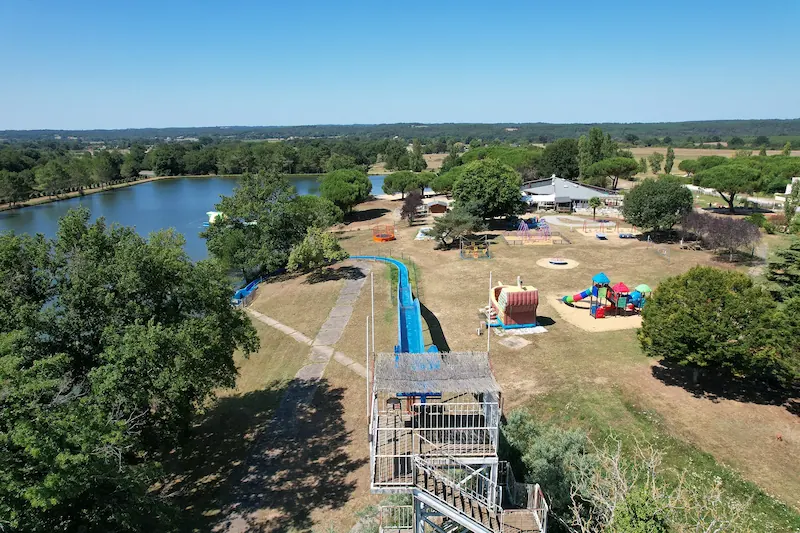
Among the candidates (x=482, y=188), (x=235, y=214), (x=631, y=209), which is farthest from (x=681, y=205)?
(x=235, y=214)

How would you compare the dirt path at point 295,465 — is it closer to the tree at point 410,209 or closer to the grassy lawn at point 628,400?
the grassy lawn at point 628,400

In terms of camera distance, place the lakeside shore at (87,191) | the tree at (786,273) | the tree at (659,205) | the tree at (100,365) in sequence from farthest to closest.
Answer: the lakeside shore at (87,191)
the tree at (659,205)
the tree at (786,273)
the tree at (100,365)

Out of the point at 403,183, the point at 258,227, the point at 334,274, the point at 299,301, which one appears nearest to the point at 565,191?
the point at 403,183

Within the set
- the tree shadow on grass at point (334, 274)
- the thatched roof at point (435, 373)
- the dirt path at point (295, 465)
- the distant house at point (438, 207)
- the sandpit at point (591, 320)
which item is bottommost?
the dirt path at point (295, 465)

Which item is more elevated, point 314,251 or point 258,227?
point 258,227

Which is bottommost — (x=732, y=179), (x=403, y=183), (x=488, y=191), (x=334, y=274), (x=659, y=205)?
(x=334, y=274)

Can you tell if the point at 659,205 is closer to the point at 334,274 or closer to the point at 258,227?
the point at 334,274

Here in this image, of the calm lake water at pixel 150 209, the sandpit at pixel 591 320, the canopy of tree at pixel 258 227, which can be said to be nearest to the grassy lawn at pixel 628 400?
the sandpit at pixel 591 320

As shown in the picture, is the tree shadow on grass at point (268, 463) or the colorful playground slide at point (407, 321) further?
the colorful playground slide at point (407, 321)
